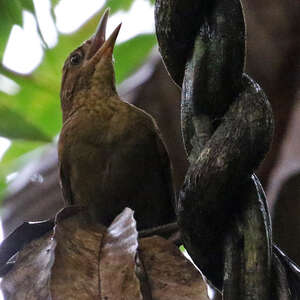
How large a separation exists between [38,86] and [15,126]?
14.1 inches

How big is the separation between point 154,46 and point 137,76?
202 mm

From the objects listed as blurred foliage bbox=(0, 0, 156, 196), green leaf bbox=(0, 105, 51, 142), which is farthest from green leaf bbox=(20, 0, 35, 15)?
green leaf bbox=(0, 105, 51, 142)

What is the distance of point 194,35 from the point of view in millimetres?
811

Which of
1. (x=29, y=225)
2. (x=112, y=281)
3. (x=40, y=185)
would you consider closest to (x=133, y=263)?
(x=112, y=281)

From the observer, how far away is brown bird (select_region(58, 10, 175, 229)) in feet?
5.86

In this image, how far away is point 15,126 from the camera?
6.74ft

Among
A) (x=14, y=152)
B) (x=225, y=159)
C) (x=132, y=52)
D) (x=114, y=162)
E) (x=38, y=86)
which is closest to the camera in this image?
→ (x=225, y=159)

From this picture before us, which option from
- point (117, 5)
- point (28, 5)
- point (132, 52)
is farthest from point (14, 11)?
point (132, 52)

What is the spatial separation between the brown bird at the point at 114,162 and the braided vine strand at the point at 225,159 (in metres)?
0.84

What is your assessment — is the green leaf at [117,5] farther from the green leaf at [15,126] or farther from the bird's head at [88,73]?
the green leaf at [15,126]

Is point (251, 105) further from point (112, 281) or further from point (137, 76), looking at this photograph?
point (137, 76)

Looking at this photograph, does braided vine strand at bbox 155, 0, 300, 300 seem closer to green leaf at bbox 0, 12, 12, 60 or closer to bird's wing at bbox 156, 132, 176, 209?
bird's wing at bbox 156, 132, 176, 209

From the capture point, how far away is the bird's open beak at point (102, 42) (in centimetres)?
233

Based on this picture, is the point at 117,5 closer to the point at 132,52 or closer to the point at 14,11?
the point at 132,52
